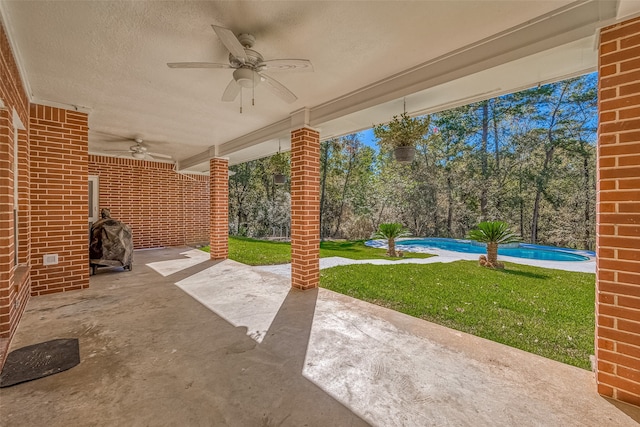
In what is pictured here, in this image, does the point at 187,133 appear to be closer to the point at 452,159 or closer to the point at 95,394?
the point at 95,394

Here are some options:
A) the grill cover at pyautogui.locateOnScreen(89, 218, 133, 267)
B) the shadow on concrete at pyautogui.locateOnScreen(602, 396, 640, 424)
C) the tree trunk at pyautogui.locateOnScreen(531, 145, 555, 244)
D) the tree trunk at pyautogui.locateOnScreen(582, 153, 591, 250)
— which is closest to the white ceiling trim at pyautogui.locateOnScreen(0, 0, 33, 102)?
the grill cover at pyautogui.locateOnScreen(89, 218, 133, 267)

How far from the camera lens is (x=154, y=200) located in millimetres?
8195

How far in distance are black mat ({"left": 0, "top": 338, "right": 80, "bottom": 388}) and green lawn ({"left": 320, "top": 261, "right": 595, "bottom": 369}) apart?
3082 mm

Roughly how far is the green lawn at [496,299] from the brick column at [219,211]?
2605mm

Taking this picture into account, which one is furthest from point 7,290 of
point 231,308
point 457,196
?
point 457,196

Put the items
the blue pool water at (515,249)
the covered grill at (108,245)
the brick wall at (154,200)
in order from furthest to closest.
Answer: the blue pool water at (515,249)
the brick wall at (154,200)
the covered grill at (108,245)

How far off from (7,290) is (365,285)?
4.16 m

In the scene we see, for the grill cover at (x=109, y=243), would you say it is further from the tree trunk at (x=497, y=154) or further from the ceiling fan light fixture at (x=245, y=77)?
the tree trunk at (x=497, y=154)

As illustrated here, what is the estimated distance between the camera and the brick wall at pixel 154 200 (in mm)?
7422

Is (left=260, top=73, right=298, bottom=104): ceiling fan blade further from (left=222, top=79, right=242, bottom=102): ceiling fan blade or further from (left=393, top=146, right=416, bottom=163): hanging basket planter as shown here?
(left=393, top=146, right=416, bottom=163): hanging basket planter

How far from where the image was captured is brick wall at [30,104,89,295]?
142 inches

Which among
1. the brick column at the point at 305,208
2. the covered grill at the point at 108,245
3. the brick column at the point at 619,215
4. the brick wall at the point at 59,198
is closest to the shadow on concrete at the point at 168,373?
the brick wall at the point at 59,198

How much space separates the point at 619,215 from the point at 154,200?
31.1 ft

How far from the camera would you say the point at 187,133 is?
5266 millimetres
